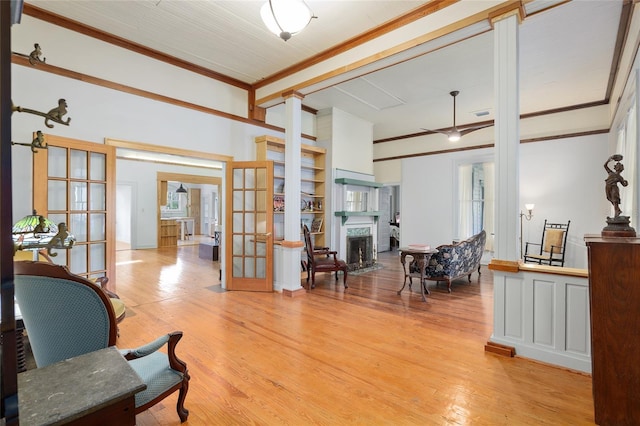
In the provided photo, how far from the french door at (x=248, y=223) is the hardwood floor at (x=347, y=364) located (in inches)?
17.2

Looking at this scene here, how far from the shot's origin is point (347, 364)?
255 centimetres

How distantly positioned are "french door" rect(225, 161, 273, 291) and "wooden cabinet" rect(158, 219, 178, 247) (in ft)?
21.6

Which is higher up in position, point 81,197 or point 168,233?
point 81,197

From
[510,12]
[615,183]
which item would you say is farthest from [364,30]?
[615,183]

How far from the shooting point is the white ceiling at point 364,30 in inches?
125

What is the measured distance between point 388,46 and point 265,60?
1.81 meters

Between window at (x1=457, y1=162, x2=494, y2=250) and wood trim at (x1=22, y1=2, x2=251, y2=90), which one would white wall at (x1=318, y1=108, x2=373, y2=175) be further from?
window at (x1=457, y1=162, x2=494, y2=250)

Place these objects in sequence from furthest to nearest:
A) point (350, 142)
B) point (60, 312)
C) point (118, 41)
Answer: point (350, 142)
point (118, 41)
point (60, 312)

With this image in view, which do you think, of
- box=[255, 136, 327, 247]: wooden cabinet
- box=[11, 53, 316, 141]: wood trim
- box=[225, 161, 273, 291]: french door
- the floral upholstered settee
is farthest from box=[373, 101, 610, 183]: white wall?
box=[225, 161, 273, 291]: french door

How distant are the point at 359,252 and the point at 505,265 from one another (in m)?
4.24

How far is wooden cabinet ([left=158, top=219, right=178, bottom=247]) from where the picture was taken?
10297 mm

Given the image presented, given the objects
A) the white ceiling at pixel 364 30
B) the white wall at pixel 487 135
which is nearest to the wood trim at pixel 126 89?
the white ceiling at pixel 364 30

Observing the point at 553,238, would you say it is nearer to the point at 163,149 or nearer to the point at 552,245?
the point at 552,245

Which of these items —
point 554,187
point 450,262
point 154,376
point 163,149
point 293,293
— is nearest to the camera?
point 154,376
